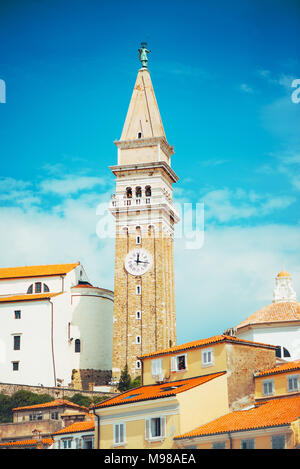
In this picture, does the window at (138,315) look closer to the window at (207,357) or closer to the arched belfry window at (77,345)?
the arched belfry window at (77,345)

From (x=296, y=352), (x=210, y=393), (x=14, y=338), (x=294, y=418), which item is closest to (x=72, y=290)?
(x=14, y=338)

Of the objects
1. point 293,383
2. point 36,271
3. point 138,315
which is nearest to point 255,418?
point 293,383

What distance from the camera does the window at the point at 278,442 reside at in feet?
110

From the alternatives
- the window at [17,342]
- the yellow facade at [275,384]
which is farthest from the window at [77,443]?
the window at [17,342]

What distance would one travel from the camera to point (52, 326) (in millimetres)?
72250

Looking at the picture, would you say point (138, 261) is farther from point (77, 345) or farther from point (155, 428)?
point (155, 428)

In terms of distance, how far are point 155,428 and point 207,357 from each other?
18.0ft

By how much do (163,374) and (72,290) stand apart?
3225cm

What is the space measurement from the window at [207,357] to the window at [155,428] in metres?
4.97

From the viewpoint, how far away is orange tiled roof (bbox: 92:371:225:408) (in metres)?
38.4

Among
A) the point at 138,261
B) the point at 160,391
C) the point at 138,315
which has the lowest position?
the point at 160,391

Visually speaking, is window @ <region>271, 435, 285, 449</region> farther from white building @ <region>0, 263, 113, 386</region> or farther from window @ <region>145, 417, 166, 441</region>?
white building @ <region>0, 263, 113, 386</region>

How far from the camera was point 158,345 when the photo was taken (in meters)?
69.9
